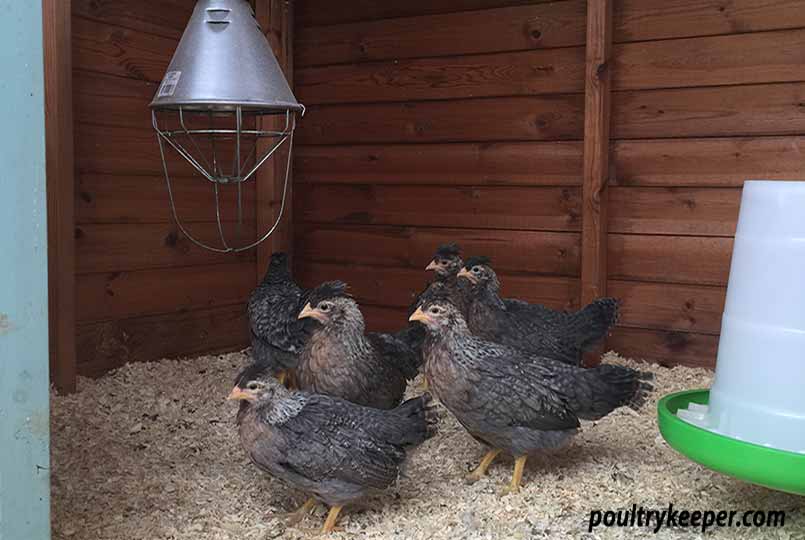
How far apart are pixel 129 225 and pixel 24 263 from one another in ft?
7.78

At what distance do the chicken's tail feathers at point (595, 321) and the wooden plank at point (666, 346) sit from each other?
61cm

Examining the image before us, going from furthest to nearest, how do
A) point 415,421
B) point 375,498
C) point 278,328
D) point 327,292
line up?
point 278,328, point 327,292, point 375,498, point 415,421

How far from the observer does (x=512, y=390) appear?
2662mm

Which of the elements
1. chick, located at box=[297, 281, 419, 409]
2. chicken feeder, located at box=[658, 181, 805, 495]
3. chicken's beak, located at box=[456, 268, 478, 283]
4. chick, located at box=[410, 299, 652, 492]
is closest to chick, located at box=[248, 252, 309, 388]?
chick, located at box=[297, 281, 419, 409]

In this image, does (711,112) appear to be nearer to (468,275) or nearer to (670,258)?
(670,258)

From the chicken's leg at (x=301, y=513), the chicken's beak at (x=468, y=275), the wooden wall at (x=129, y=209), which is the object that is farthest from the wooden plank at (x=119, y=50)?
the chicken's leg at (x=301, y=513)

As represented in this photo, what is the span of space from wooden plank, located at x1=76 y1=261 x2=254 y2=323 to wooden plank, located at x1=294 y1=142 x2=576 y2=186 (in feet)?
2.34

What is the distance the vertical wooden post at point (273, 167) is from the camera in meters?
4.63

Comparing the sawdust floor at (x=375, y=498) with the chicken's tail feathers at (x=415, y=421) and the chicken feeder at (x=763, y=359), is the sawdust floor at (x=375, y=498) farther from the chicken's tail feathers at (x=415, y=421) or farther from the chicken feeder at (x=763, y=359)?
the chicken feeder at (x=763, y=359)

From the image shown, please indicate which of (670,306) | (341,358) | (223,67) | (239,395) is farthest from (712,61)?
(239,395)

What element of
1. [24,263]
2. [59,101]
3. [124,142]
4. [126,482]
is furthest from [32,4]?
[124,142]

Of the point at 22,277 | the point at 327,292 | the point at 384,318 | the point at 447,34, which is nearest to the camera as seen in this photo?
the point at 22,277

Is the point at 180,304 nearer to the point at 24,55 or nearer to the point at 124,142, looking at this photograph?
the point at 124,142

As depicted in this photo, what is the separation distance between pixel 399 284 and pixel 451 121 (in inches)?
36.2
